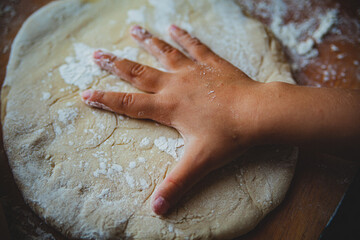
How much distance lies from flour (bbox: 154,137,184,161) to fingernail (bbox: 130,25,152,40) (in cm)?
42

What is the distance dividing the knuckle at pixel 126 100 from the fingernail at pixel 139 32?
28cm

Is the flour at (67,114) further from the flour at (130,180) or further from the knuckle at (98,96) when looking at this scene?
the flour at (130,180)

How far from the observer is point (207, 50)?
90cm

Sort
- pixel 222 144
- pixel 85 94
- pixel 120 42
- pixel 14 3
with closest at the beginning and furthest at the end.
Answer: pixel 222 144, pixel 85 94, pixel 120 42, pixel 14 3

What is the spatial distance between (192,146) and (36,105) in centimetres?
56

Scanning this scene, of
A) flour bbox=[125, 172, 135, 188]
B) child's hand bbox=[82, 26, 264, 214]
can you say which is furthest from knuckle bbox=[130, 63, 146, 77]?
flour bbox=[125, 172, 135, 188]

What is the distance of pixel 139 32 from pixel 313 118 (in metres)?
0.68

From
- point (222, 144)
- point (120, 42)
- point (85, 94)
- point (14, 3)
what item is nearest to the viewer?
point (222, 144)

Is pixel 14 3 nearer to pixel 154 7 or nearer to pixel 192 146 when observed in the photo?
pixel 154 7

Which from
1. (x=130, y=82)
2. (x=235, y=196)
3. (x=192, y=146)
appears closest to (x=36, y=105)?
(x=130, y=82)

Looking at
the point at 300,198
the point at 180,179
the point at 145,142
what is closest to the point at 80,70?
the point at 145,142

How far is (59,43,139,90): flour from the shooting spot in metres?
0.89

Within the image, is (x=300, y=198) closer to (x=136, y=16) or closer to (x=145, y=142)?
(x=145, y=142)

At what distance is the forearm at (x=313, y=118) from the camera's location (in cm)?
70
